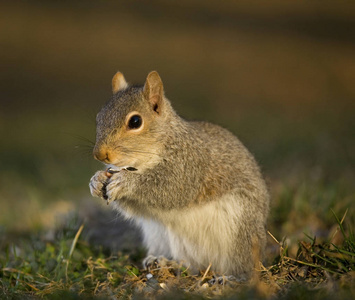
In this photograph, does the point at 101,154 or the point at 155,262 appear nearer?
the point at 101,154

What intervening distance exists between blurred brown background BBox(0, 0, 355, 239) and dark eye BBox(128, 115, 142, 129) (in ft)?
4.26

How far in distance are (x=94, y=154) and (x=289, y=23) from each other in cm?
978

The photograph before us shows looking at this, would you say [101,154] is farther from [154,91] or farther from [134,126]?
[154,91]

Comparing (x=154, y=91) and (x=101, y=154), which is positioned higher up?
(x=154, y=91)

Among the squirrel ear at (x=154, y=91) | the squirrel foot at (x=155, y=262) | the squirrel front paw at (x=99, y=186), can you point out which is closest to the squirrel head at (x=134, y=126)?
the squirrel ear at (x=154, y=91)

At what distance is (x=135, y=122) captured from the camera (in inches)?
154

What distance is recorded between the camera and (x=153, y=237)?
174 inches

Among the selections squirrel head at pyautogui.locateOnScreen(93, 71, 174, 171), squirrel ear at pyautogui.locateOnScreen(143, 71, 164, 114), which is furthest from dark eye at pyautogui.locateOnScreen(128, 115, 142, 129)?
squirrel ear at pyautogui.locateOnScreen(143, 71, 164, 114)

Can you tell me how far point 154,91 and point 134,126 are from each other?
1.12ft

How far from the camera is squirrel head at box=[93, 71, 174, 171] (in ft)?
12.4

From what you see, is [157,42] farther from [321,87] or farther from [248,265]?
[248,265]

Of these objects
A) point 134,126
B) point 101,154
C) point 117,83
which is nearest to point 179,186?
point 134,126

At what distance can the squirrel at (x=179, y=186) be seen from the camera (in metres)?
3.93

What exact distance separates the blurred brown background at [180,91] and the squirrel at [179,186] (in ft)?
2.98
